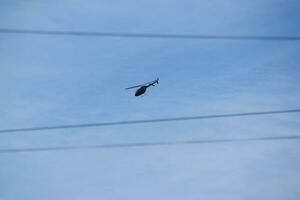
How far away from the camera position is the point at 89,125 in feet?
59.4

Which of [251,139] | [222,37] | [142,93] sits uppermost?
[142,93]

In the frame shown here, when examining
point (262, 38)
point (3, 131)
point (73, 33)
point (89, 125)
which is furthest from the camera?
point (3, 131)

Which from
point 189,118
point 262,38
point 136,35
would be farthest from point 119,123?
point 262,38

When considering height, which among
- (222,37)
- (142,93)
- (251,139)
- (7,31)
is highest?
(142,93)

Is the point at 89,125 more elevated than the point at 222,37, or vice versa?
the point at 222,37

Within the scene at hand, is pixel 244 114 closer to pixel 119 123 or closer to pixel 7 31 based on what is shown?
pixel 119 123

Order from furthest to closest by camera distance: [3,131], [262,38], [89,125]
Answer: [3,131] < [89,125] < [262,38]

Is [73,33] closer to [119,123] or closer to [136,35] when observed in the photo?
[136,35]

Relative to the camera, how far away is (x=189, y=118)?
18.8 metres

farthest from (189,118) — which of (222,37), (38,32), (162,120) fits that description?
(38,32)

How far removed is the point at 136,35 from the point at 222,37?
12.9 ft

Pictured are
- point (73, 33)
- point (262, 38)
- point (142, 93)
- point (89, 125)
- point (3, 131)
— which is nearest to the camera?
point (73, 33)

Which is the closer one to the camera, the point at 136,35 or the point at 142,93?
the point at 136,35

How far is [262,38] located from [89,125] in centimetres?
829
